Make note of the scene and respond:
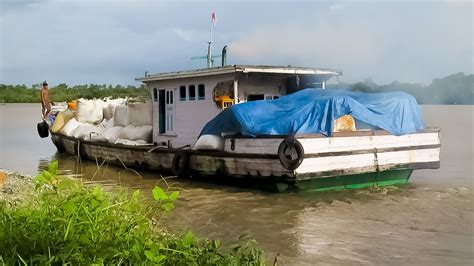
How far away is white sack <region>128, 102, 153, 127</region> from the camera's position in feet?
46.0

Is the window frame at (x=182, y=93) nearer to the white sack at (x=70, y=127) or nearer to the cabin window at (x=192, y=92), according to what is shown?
the cabin window at (x=192, y=92)

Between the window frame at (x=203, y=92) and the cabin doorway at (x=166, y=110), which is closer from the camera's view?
the window frame at (x=203, y=92)

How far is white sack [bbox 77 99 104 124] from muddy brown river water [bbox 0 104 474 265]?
574cm

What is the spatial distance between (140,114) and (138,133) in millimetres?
580

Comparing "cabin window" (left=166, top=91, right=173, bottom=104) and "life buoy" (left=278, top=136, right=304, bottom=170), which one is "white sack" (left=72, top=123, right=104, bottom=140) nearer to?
"cabin window" (left=166, top=91, right=173, bottom=104)

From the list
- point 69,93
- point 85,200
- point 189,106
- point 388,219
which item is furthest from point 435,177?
point 69,93

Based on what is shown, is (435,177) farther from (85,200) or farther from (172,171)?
(85,200)

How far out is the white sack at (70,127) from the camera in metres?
17.7

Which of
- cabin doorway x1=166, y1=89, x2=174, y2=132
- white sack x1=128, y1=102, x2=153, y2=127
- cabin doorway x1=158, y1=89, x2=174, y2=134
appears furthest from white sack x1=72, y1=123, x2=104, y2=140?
cabin doorway x1=166, y1=89, x2=174, y2=132

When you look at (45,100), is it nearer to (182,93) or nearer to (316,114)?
(182,93)

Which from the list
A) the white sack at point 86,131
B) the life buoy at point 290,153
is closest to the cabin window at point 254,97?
the life buoy at point 290,153

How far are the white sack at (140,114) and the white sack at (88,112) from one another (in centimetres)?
395

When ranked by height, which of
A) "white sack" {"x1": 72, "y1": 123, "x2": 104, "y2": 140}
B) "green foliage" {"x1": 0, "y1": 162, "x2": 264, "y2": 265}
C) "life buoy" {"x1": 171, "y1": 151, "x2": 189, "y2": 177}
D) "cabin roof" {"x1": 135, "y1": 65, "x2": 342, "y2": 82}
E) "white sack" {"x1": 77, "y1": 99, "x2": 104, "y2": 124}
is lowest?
"life buoy" {"x1": 171, "y1": 151, "x2": 189, "y2": 177}

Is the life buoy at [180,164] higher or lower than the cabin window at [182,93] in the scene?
lower
